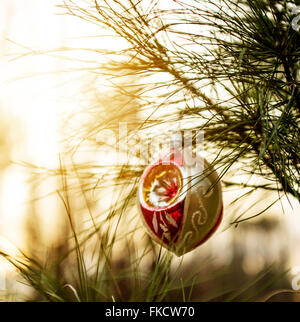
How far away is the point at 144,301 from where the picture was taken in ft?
1.56

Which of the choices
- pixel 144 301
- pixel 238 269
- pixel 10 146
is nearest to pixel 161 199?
pixel 144 301

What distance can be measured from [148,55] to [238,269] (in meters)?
2.50

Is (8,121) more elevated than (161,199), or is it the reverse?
(8,121)

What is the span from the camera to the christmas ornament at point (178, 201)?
57 centimetres

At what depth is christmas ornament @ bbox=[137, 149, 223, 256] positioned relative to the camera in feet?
1.88

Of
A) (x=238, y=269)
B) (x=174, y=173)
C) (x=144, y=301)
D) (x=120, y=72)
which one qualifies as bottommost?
(x=238, y=269)

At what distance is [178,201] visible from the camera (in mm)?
568
